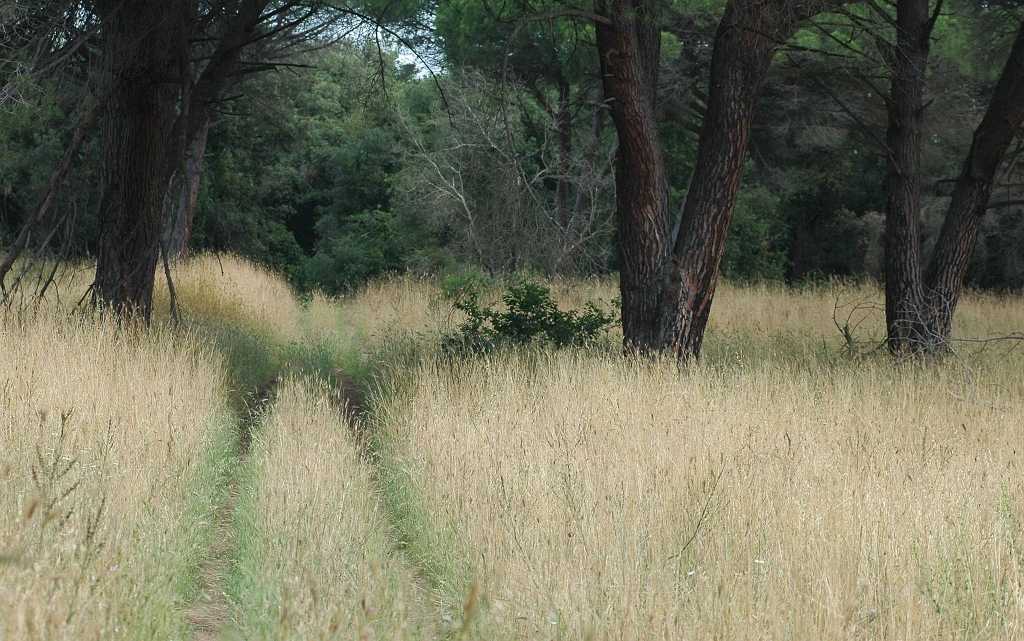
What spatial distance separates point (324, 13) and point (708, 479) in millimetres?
9708

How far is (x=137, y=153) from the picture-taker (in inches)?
432

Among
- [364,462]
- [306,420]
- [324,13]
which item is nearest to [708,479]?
[364,462]

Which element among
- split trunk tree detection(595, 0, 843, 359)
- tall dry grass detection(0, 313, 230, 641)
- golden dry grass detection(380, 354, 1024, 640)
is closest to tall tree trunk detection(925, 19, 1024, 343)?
split trunk tree detection(595, 0, 843, 359)

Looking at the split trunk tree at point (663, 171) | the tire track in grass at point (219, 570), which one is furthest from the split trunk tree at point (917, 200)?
the tire track in grass at point (219, 570)

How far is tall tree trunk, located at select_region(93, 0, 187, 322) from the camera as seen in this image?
10656 mm

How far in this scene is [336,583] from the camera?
15.0ft

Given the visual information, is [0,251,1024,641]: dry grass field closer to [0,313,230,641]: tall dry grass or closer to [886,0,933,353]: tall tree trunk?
[0,313,230,641]: tall dry grass

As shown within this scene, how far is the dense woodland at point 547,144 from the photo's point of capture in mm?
10211

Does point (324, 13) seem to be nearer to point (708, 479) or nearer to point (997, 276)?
point (708, 479)

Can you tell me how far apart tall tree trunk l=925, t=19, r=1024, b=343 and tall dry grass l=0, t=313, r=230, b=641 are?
7.92m

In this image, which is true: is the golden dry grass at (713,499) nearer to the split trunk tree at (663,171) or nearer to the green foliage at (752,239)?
the split trunk tree at (663,171)

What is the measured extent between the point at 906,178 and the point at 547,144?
52.8ft

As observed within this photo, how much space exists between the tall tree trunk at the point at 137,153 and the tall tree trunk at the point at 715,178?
5.57 m

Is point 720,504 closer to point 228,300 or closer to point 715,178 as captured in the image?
point 715,178
